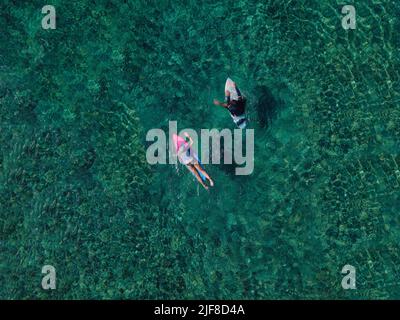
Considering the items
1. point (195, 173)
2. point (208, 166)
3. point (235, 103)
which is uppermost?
point (235, 103)

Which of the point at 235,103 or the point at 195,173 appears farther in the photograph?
the point at 195,173

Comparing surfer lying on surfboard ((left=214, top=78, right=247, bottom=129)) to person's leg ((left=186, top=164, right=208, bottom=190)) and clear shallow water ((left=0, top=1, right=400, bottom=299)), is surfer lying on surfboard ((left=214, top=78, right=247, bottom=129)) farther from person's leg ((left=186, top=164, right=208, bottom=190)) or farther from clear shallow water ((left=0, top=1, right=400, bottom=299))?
person's leg ((left=186, top=164, right=208, bottom=190))

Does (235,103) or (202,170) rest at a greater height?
(235,103)

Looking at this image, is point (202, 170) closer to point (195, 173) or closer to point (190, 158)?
point (195, 173)

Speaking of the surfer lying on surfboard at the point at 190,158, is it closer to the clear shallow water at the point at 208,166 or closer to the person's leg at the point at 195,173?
the person's leg at the point at 195,173

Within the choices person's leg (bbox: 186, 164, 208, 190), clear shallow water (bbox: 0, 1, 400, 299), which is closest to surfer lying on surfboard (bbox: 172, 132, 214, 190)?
person's leg (bbox: 186, 164, 208, 190)

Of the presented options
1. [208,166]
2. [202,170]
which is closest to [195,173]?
[202,170]

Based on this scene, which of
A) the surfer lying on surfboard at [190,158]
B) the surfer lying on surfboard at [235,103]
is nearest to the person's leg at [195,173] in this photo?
the surfer lying on surfboard at [190,158]

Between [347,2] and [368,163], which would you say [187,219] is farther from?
[347,2]
